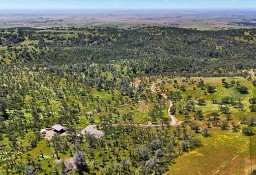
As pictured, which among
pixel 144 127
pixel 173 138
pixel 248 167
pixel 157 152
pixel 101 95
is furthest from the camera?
Answer: pixel 101 95

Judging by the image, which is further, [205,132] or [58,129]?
[205,132]

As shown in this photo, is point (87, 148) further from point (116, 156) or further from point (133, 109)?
point (133, 109)

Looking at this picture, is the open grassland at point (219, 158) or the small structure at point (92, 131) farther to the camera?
the small structure at point (92, 131)

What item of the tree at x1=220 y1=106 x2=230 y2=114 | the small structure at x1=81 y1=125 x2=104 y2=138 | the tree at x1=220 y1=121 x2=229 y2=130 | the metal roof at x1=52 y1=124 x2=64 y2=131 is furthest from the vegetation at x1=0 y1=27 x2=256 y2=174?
the metal roof at x1=52 y1=124 x2=64 y2=131

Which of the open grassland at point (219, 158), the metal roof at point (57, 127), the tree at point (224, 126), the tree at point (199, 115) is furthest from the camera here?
the tree at point (199, 115)

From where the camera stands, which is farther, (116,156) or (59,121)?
(59,121)

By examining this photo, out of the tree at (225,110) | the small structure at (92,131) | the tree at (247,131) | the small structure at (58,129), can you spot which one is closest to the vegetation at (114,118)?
the tree at (247,131)

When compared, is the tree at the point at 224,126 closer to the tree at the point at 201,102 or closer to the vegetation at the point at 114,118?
the vegetation at the point at 114,118

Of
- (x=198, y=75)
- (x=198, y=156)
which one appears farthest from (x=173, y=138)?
(x=198, y=75)

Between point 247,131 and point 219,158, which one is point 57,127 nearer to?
point 219,158

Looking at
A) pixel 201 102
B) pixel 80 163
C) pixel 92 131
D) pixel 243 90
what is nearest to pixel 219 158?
pixel 80 163

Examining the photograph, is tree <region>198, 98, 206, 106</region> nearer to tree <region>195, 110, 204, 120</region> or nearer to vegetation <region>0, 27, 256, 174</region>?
vegetation <region>0, 27, 256, 174</region>
